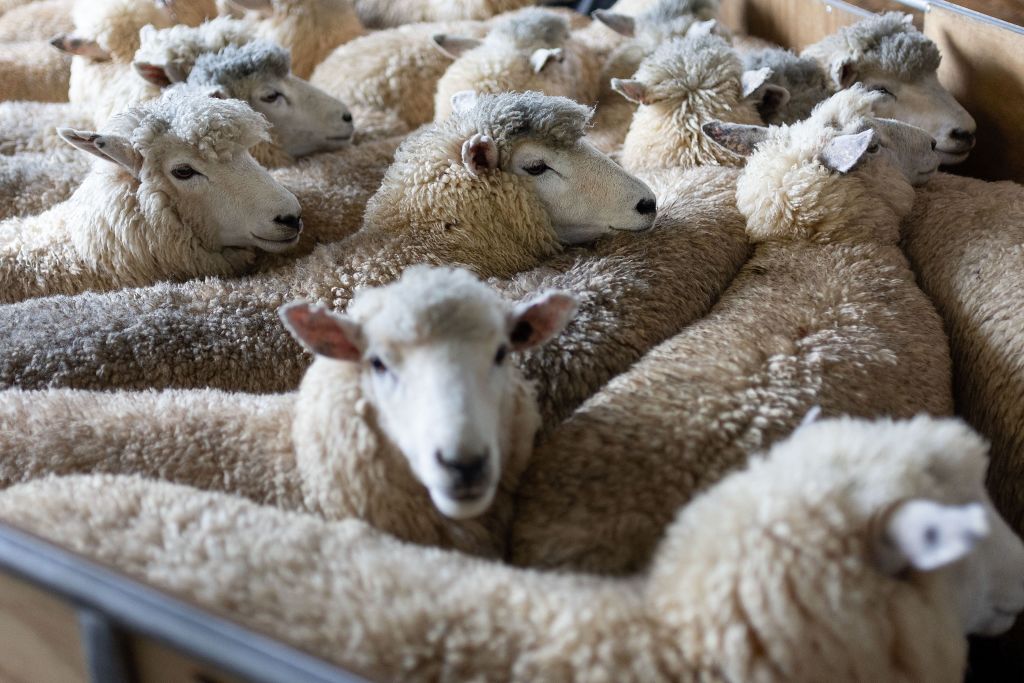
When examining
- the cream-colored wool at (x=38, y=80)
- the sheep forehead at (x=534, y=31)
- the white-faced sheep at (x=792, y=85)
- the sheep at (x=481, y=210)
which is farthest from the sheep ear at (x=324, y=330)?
the cream-colored wool at (x=38, y=80)

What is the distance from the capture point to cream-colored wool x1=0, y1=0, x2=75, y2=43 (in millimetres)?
5023

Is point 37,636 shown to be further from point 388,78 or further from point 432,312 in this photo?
point 388,78

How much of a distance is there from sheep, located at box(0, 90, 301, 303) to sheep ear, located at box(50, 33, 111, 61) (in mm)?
1282

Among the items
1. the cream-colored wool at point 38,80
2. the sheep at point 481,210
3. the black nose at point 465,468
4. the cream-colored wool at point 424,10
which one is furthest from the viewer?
the cream-colored wool at point 424,10

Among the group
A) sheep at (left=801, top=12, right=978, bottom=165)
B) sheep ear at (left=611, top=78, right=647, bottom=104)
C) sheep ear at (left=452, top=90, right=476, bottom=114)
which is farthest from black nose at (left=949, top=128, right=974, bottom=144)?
sheep ear at (left=452, top=90, right=476, bottom=114)

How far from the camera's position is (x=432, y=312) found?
65.0 inches

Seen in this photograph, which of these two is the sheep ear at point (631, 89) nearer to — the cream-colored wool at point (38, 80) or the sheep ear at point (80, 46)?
the sheep ear at point (80, 46)

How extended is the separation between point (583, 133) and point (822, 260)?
0.74 m

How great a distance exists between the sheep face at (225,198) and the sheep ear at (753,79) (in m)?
1.59

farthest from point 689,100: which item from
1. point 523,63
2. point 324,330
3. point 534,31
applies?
point 324,330

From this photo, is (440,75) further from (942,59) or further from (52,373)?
(52,373)

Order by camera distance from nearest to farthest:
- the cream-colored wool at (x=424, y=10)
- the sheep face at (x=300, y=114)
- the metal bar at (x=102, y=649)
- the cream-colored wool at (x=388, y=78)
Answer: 1. the metal bar at (x=102, y=649)
2. the sheep face at (x=300, y=114)
3. the cream-colored wool at (x=388, y=78)
4. the cream-colored wool at (x=424, y=10)

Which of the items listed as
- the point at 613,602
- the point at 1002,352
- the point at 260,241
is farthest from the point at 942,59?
the point at 613,602

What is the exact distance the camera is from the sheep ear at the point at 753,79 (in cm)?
321
